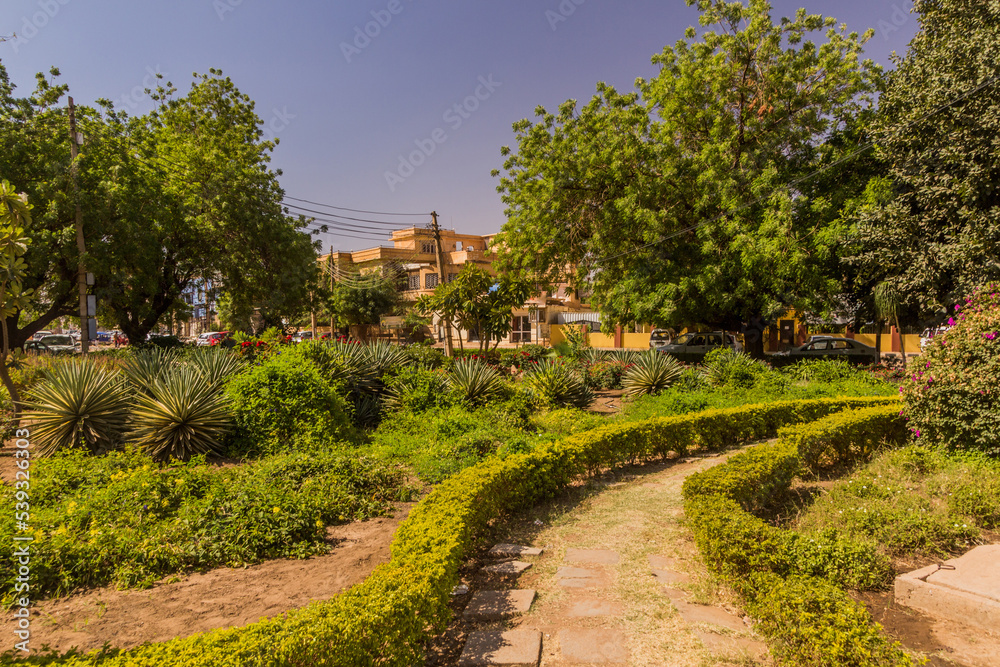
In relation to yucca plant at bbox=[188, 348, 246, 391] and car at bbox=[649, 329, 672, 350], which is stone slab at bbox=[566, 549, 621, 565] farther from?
car at bbox=[649, 329, 672, 350]

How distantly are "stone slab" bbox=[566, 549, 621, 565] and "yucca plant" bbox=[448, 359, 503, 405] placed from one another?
19.0 ft

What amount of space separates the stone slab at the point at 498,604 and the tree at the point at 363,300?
38.0m

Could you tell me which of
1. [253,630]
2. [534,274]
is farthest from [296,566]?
[534,274]

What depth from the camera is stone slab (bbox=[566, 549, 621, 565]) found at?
15.9 ft

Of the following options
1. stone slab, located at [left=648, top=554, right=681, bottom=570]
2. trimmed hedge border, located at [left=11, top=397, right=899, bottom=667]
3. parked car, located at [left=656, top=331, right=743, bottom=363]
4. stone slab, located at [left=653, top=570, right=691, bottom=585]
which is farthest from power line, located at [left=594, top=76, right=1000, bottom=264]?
stone slab, located at [left=653, top=570, right=691, bottom=585]

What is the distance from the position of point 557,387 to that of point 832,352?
14749 millimetres

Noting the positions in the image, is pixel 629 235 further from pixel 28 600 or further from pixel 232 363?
pixel 28 600

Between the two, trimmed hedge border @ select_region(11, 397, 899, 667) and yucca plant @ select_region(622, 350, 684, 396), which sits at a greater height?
yucca plant @ select_region(622, 350, 684, 396)

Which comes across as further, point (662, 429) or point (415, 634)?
point (662, 429)

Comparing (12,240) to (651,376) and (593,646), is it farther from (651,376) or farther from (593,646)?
(651,376)

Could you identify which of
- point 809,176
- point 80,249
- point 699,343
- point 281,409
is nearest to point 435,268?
point 699,343

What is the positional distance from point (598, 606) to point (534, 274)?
17.5 meters

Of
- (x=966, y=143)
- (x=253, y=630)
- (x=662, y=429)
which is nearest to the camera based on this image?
(x=253, y=630)

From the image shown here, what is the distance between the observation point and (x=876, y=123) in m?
15.0
